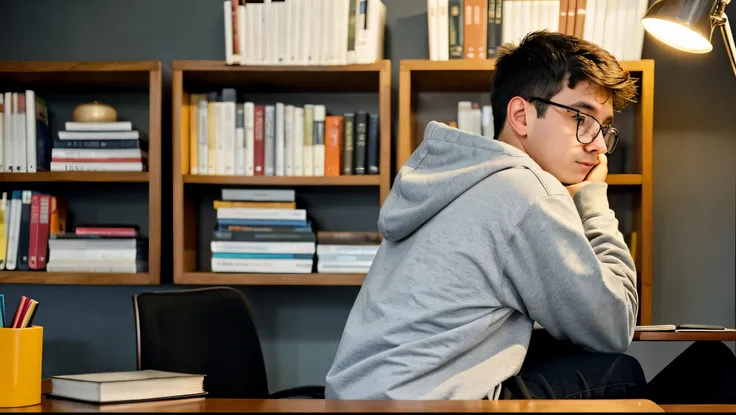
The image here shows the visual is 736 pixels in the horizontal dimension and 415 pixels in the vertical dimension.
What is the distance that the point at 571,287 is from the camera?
60.8 inches

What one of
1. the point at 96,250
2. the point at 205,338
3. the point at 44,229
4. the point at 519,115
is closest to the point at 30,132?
the point at 44,229

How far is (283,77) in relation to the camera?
10.3ft

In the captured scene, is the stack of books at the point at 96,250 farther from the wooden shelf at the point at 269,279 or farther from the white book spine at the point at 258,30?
the white book spine at the point at 258,30

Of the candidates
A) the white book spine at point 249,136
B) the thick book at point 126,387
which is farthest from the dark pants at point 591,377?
the white book spine at point 249,136

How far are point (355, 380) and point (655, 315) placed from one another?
2.05 m

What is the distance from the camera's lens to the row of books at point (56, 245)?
311 cm

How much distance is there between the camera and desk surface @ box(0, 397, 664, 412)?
3.85ft

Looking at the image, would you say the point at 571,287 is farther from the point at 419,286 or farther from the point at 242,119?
the point at 242,119

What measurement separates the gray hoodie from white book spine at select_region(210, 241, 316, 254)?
1.42m

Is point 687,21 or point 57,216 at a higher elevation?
point 687,21

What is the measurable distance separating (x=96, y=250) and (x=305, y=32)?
1.11 meters

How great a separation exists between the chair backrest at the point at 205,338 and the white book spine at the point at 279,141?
1.96ft

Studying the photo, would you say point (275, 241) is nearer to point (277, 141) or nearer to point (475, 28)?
point (277, 141)

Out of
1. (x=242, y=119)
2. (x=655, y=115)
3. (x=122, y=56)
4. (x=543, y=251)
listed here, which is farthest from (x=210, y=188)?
(x=543, y=251)
